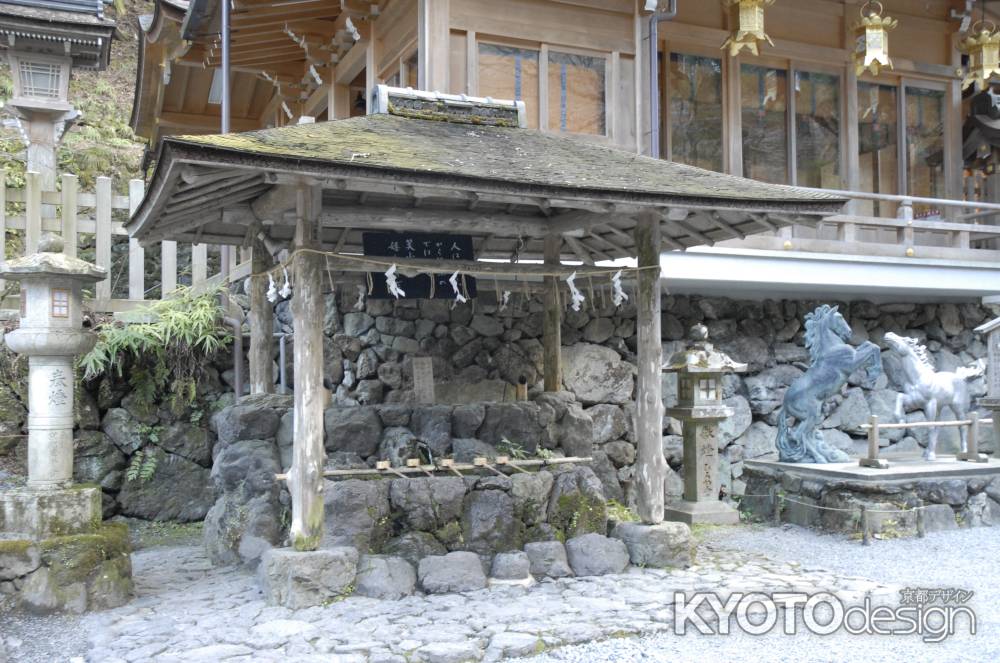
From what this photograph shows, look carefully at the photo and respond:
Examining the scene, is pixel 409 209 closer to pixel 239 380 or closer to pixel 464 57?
pixel 464 57

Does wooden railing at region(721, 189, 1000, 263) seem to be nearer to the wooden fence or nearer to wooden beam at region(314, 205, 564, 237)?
wooden beam at region(314, 205, 564, 237)

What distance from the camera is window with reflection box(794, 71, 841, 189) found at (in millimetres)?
13992

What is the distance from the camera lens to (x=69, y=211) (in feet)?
38.3

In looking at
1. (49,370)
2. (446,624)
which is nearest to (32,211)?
(49,370)

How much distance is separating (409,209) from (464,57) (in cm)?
307

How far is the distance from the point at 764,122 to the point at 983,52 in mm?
3866

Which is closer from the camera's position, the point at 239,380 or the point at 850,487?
the point at 850,487

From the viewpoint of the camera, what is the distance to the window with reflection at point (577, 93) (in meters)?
11.3

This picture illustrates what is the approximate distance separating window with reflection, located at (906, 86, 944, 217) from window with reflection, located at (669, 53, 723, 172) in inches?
153

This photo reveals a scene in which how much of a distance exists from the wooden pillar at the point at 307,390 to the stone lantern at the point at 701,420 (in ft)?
18.0

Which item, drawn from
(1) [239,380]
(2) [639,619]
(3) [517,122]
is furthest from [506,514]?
(1) [239,380]

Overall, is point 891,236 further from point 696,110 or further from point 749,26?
point 749,26

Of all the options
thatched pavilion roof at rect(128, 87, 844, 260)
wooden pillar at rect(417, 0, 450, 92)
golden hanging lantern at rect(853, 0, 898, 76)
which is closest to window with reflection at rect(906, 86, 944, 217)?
golden hanging lantern at rect(853, 0, 898, 76)

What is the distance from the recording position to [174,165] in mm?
6473
